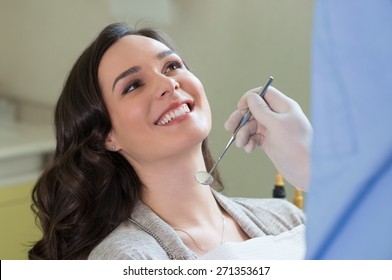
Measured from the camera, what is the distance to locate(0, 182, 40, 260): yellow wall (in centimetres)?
288

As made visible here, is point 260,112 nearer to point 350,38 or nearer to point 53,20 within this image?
point 350,38

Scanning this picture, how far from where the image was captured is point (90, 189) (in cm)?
172

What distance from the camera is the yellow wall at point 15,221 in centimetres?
288

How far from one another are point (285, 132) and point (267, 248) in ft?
1.23

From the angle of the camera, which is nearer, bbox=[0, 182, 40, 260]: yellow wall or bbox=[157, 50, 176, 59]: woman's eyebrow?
bbox=[157, 50, 176, 59]: woman's eyebrow

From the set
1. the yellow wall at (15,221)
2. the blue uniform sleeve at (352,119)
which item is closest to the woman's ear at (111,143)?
the blue uniform sleeve at (352,119)

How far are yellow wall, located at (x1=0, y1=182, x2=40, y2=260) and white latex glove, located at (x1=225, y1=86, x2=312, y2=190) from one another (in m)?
1.61

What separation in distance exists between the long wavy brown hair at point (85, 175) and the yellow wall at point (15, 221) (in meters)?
1.16

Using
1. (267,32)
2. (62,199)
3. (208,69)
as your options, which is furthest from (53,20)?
(62,199)

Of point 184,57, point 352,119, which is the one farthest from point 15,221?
point 352,119

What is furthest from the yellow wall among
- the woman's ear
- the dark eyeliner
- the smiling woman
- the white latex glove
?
the white latex glove

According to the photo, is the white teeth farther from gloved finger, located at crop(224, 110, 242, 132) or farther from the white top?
the white top
